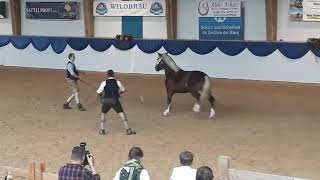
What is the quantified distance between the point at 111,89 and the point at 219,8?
10434mm

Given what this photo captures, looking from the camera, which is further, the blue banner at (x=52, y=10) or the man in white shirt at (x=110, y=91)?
the blue banner at (x=52, y=10)

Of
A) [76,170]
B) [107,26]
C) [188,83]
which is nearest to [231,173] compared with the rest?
[76,170]

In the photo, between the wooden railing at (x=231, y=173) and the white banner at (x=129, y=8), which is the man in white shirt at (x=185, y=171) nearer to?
the wooden railing at (x=231, y=173)

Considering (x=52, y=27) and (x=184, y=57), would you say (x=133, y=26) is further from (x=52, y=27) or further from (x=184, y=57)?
(x=52, y=27)

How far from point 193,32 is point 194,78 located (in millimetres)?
8046

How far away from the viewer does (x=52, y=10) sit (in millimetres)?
25328

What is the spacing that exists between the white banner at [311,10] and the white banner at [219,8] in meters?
2.42

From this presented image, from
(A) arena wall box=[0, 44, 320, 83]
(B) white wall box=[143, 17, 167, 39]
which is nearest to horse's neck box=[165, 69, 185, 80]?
(A) arena wall box=[0, 44, 320, 83]

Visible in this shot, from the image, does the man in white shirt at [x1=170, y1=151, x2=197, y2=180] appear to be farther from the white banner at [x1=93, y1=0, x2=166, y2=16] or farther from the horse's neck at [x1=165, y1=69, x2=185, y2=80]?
the white banner at [x1=93, y1=0, x2=166, y2=16]

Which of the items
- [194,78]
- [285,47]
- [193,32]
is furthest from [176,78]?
[193,32]

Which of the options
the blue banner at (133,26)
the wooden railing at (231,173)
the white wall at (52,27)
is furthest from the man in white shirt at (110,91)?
the white wall at (52,27)

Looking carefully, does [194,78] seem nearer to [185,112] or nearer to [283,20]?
[185,112]

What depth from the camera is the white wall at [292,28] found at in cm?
1984

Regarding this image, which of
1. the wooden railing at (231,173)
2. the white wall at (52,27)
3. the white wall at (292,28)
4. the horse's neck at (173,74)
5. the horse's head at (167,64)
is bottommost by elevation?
the wooden railing at (231,173)
